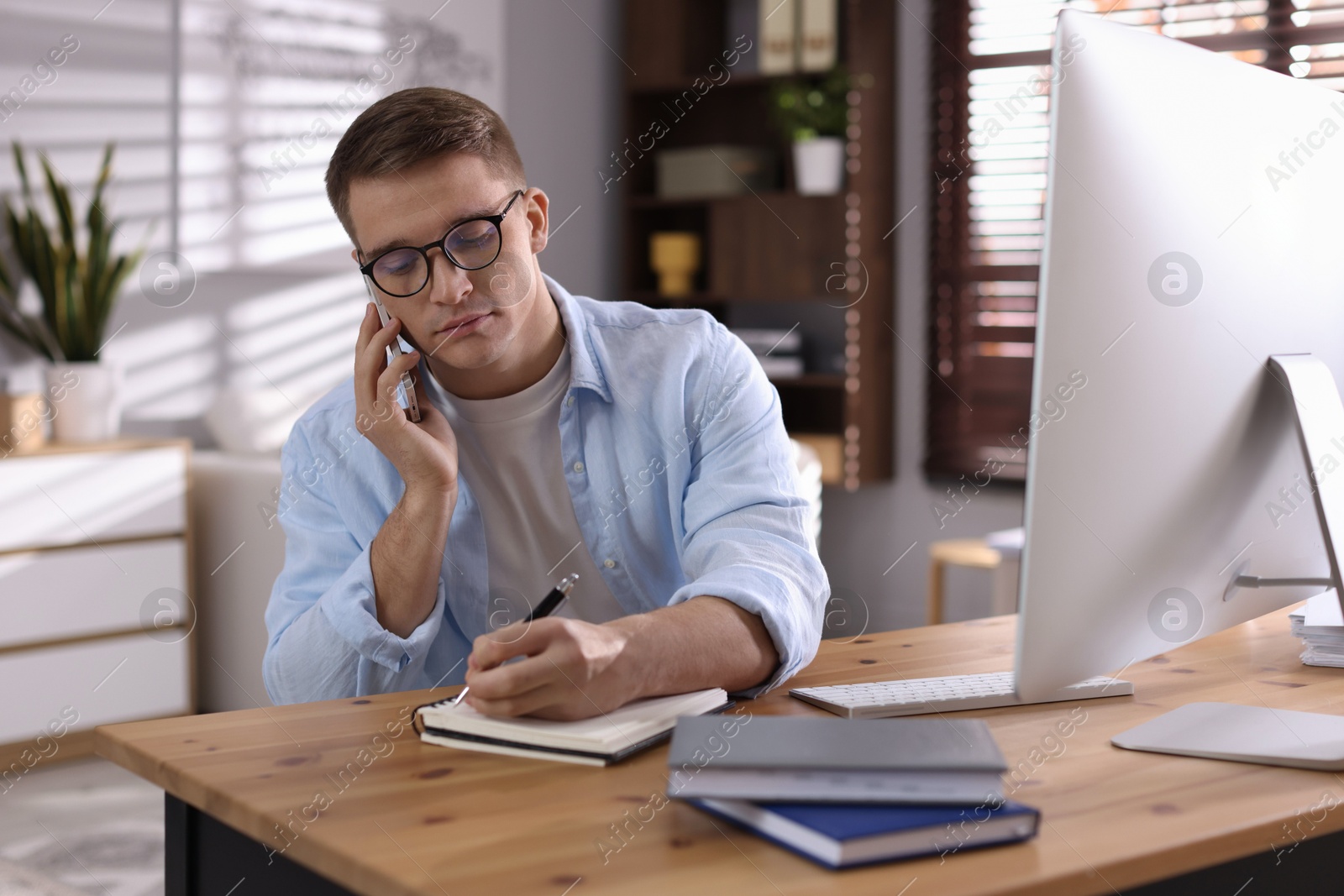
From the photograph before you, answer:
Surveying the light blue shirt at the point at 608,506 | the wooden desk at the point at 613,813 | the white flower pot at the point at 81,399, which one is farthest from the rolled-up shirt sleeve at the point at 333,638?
the white flower pot at the point at 81,399

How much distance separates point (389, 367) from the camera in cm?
149

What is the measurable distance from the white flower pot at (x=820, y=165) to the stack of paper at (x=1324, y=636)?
3.37 m

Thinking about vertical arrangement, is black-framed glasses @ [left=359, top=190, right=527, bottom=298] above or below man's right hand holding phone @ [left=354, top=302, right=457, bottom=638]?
above

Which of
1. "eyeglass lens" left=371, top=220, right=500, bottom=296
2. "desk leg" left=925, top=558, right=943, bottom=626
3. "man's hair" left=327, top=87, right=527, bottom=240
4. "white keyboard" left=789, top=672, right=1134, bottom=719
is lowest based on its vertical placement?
"desk leg" left=925, top=558, right=943, bottom=626

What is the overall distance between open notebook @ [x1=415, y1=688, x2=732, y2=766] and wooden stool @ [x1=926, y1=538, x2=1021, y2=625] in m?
2.77

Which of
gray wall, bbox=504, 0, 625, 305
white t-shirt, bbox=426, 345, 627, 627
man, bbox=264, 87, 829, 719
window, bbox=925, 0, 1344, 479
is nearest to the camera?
man, bbox=264, 87, 829, 719

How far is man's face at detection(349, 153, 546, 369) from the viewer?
1438 millimetres

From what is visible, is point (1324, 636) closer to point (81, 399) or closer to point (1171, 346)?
point (1171, 346)

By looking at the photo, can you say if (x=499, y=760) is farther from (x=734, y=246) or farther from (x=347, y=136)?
(x=734, y=246)

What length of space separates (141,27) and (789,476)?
3382 mm

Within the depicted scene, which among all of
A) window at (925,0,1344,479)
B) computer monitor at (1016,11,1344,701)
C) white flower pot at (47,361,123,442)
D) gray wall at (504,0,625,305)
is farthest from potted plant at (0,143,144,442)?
computer monitor at (1016,11,1344,701)

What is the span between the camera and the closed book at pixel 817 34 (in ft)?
14.8

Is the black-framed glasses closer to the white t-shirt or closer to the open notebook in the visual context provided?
the white t-shirt

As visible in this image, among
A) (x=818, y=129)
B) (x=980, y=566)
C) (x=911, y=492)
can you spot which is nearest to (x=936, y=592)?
(x=980, y=566)
